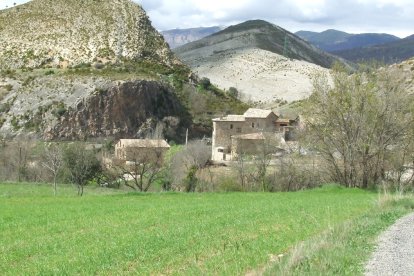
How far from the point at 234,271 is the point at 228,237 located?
4.29m

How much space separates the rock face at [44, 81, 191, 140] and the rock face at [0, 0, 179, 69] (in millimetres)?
13988

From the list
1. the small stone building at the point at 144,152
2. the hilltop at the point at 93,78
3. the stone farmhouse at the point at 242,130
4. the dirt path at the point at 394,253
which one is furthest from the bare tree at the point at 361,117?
the hilltop at the point at 93,78

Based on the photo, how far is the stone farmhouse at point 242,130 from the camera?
70.9 metres

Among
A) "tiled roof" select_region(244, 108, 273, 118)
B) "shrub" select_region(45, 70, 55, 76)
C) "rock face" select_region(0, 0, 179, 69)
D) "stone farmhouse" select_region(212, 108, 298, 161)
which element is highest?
"rock face" select_region(0, 0, 179, 69)

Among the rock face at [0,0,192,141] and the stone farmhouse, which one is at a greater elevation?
the rock face at [0,0,192,141]

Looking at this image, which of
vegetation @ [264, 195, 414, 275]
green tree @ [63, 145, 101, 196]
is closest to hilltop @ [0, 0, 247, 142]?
green tree @ [63, 145, 101, 196]

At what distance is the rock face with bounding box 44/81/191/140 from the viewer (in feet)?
282

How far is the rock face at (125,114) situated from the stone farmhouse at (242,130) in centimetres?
1197

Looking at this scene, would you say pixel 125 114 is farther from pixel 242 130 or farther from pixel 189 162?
pixel 189 162

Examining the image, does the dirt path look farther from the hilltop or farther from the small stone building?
the hilltop

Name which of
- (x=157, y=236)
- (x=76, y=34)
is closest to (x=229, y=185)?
(x=157, y=236)

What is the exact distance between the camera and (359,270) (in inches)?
403

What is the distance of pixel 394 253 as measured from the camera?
1156 cm

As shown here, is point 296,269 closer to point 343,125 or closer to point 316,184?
point 343,125
